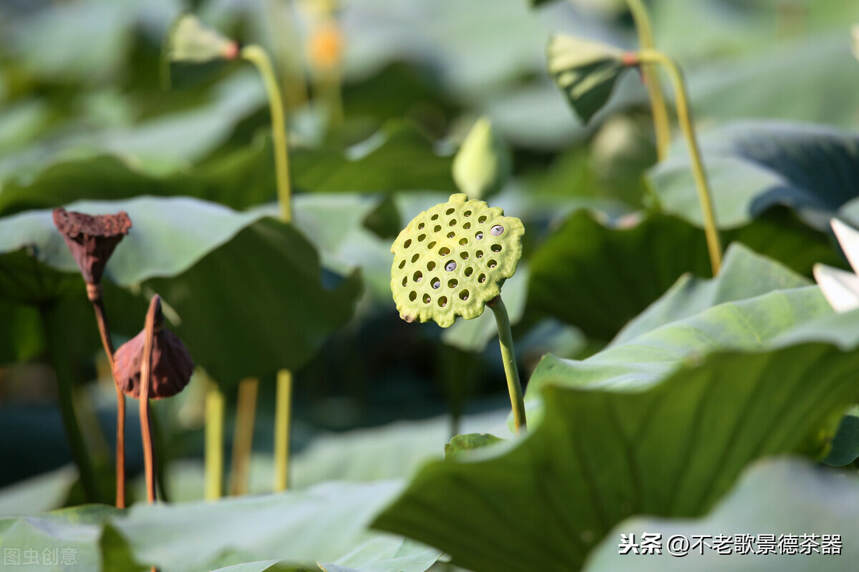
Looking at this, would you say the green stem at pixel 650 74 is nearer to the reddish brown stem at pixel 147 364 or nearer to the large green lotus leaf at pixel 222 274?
the large green lotus leaf at pixel 222 274

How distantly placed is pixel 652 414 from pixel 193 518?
0.20 metres

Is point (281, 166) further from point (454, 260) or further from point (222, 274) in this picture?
point (454, 260)

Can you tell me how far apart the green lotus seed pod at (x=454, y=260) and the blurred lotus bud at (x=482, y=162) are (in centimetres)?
44

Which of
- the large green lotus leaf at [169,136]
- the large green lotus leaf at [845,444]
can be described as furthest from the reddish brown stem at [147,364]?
the large green lotus leaf at [169,136]

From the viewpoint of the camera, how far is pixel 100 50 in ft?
8.71

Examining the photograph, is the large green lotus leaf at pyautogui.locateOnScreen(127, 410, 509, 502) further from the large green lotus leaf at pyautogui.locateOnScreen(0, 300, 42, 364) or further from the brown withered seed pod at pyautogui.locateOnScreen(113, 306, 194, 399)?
the brown withered seed pod at pyautogui.locateOnScreen(113, 306, 194, 399)

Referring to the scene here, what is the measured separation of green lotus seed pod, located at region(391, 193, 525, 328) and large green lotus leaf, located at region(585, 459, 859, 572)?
0.14 metres

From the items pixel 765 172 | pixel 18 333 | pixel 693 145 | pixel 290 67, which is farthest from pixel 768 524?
pixel 290 67

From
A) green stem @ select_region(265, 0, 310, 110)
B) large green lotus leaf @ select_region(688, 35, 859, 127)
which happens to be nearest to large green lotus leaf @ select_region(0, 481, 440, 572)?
large green lotus leaf @ select_region(688, 35, 859, 127)

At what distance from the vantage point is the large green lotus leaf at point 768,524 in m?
0.33

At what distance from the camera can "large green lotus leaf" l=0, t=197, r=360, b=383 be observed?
2.16 feet

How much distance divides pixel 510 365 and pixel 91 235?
10.0 inches

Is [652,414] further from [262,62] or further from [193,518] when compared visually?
[262,62]

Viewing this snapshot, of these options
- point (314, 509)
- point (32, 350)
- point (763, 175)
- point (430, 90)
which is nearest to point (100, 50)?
point (430, 90)
